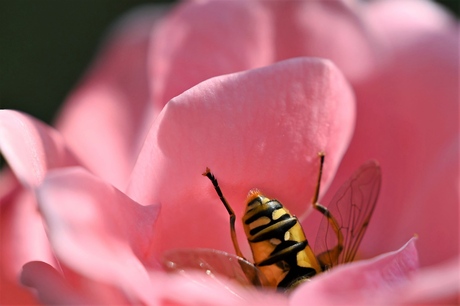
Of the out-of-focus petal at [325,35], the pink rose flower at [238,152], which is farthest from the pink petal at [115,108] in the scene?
the out-of-focus petal at [325,35]

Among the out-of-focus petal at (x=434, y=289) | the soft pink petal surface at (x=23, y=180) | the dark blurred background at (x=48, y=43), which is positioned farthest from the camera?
the dark blurred background at (x=48, y=43)

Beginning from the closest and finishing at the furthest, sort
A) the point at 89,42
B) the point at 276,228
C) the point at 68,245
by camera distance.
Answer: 1. the point at 68,245
2. the point at 276,228
3. the point at 89,42

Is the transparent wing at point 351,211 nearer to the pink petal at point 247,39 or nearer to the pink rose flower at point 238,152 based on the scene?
the pink rose flower at point 238,152

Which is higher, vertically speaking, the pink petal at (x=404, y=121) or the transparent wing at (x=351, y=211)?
the pink petal at (x=404, y=121)

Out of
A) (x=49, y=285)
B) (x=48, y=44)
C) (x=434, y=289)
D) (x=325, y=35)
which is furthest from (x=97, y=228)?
(x=48, y=44)

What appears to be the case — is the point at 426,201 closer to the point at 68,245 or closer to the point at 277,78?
the point at 277,78

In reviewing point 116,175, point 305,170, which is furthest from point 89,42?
point 305,170
